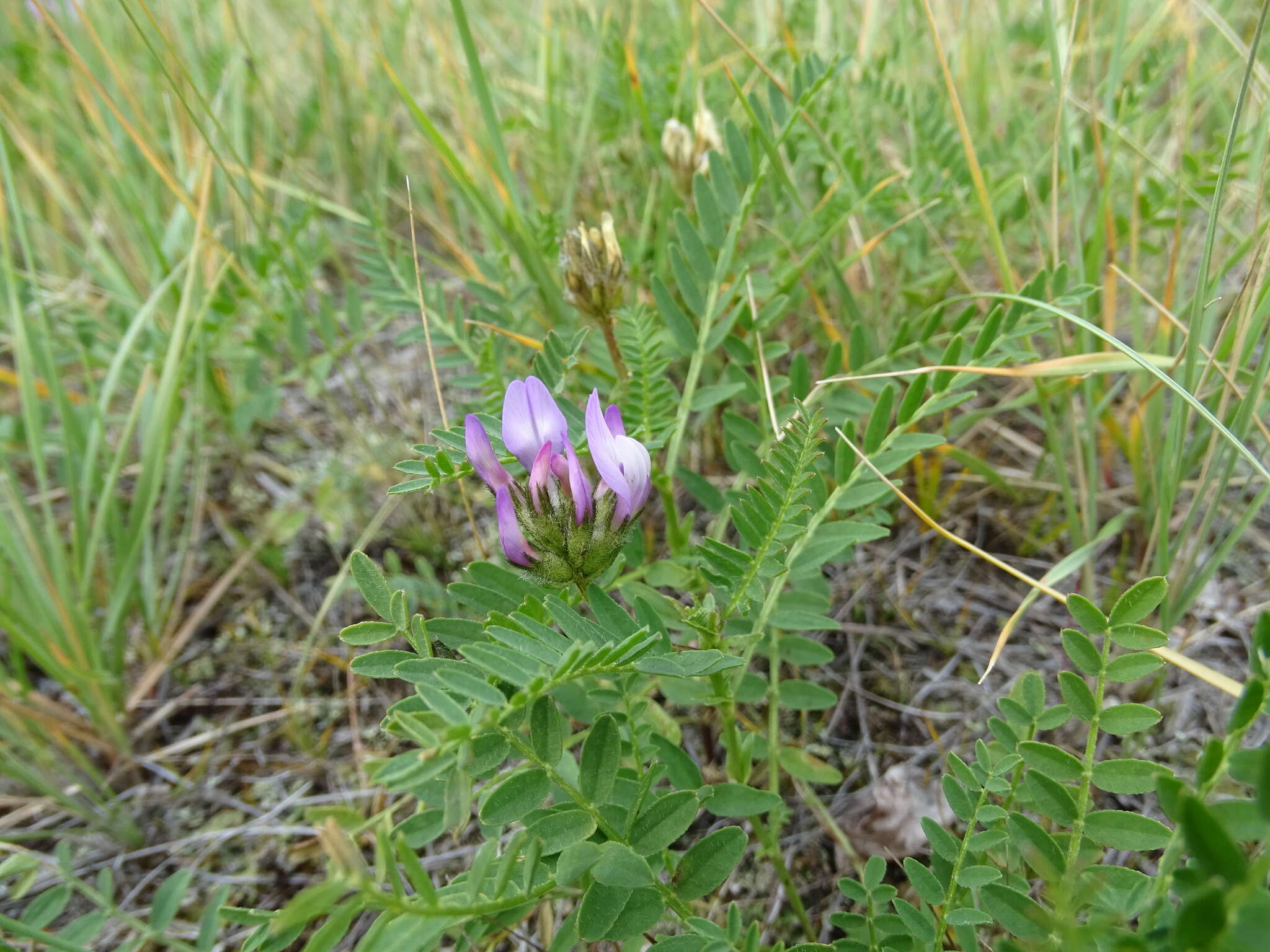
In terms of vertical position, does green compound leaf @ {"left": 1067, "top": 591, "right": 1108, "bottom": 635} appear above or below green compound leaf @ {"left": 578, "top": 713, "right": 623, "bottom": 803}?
above

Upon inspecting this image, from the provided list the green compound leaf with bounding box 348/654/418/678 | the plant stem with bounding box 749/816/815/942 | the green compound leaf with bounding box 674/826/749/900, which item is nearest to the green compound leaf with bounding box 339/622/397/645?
the green compound leaf with bounding box 348/654/418/678

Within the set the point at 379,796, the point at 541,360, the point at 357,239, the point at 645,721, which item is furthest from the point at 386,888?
the point at 357,239

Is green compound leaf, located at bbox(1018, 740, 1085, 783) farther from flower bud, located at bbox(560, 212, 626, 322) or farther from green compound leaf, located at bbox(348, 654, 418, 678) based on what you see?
flower bud, located at bbox(560, 212, 626, 322)

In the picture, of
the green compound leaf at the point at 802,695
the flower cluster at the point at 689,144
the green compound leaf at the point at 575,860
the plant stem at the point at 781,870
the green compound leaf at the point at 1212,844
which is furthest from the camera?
the flower cluster at the point at 689,144

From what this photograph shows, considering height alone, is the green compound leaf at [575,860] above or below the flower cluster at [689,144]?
below

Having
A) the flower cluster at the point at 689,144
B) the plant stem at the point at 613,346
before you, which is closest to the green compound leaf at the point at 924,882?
the plant stem at the point at 613,346

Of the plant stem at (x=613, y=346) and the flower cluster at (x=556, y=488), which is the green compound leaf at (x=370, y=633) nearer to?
the flower cluster at (x=556, y=488)

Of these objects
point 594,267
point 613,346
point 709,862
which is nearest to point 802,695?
point 709,862

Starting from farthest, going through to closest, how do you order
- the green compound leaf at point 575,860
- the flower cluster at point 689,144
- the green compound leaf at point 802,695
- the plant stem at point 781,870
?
the flower cluster at point 689,144 < the green compound leaf at point 802,695 < the plant stem at point 781,870 < the green compound leaf at point 575,860
